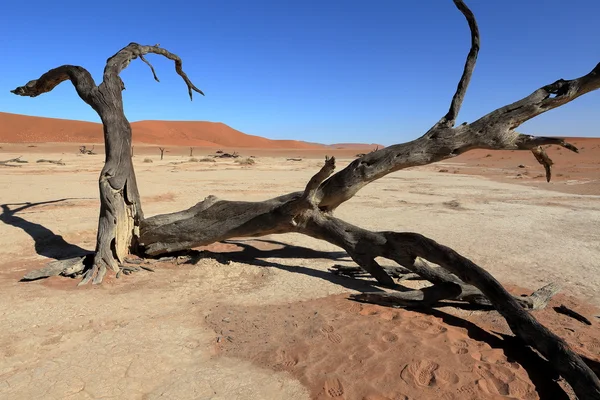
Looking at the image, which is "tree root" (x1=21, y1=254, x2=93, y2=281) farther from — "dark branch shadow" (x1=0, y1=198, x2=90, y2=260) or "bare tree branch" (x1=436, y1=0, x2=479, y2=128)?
"bare tree branch" (x1=436, y1=0, x2=479, y2=128)

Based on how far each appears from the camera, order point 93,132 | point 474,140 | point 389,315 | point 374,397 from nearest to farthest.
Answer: point 374,397
point 389,315
point 474,140
point 93,132

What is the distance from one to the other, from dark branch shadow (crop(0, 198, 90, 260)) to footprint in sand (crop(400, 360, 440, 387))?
17.9 ft

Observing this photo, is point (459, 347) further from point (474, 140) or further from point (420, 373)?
point (474, 140)

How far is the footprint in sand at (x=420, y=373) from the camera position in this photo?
10.6 ft

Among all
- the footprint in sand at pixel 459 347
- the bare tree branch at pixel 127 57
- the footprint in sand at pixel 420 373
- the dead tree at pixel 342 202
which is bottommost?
the footprint in sand at pixel 420 373

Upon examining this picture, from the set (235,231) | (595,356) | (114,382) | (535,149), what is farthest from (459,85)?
(114,382)

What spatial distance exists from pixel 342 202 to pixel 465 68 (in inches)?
93.4

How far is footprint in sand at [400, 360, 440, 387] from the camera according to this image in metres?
3.23

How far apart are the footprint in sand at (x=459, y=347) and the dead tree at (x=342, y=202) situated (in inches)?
18.6

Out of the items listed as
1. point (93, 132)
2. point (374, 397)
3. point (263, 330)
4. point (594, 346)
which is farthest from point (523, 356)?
point (93, 132)

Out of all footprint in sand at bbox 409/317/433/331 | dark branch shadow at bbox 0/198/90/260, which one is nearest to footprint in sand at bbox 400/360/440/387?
footprint in sand at bbox 409/317/433/331

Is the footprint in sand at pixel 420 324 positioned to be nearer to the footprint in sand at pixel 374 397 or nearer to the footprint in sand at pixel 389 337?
the footprint in sand at pixel 389 337

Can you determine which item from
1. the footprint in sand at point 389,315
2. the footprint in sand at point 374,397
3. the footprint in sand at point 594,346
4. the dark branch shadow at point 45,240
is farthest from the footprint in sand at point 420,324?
the dark branch shadow at point 45,240

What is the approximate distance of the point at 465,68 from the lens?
17.2 ft
